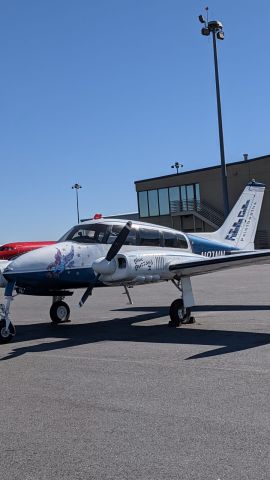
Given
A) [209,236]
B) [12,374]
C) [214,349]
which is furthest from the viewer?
[209,236]

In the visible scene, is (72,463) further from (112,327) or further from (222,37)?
(222,37)

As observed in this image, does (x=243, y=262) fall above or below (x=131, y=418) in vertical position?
above

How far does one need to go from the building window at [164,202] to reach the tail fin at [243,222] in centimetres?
3971

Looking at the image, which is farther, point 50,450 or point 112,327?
point 112,327

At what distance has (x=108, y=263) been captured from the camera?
11.4 m

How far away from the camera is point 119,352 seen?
9617 mm

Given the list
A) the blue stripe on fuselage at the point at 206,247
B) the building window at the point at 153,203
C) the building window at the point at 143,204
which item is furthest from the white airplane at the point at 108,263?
the building window at the point at 143,204

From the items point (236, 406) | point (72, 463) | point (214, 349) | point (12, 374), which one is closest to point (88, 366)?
point (12, 374)

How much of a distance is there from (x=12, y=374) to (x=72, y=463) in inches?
156

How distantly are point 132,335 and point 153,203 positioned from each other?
4745cm

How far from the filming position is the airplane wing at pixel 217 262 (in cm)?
1185

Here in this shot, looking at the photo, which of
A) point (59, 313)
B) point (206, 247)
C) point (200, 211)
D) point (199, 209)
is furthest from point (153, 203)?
point (59, 313)

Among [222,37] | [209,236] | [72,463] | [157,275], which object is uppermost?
[222,37]

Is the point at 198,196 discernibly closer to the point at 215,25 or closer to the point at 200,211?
the point at 200,211
